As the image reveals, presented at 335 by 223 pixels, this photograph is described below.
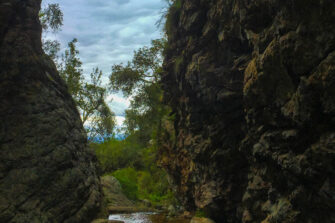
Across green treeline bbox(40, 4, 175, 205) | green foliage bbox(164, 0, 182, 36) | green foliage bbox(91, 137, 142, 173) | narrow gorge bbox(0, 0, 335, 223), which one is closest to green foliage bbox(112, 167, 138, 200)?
green treeline bbox(40, 4, 175, 205)

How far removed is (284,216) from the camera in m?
7.40

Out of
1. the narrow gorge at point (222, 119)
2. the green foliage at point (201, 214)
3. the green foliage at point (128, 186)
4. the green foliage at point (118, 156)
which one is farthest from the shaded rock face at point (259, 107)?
the green foliage at point (118, 156)

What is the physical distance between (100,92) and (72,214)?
80.0 ft

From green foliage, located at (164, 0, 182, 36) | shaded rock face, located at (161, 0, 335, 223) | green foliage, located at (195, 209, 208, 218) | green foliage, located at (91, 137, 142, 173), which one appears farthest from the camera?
green foliage, located at (91, 137, 142, 173)

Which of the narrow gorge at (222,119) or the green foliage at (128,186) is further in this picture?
the green foliage at (128,186)

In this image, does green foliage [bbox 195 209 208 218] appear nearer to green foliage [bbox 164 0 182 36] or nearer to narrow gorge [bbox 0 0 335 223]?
narrow gorge [bbox 0 0 335 223]

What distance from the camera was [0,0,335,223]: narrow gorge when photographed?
6402 mm

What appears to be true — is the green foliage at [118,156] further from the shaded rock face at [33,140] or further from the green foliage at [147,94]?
the shaded rock face at [33,140]

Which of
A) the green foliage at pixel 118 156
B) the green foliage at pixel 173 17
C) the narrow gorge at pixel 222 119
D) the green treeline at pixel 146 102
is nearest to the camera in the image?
the narrow gorge at pixel 222 119

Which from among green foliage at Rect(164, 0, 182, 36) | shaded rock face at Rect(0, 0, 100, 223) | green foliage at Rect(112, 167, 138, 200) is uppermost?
green foliage at Rect(164, 0, 182, 36)

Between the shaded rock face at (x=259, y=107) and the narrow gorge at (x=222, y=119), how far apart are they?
0.03 meters

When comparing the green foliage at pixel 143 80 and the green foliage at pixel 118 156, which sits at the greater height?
the green foliage at pixel 143 80

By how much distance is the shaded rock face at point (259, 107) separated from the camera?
6199 millimetres

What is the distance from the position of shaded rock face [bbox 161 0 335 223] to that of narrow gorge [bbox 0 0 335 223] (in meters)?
0.03
